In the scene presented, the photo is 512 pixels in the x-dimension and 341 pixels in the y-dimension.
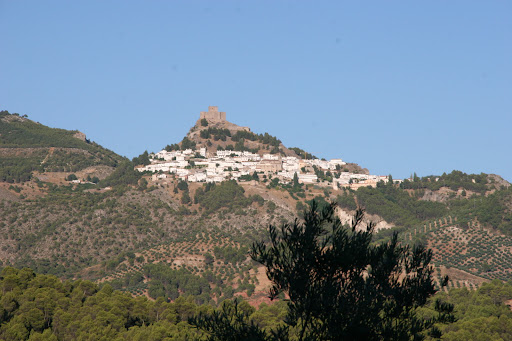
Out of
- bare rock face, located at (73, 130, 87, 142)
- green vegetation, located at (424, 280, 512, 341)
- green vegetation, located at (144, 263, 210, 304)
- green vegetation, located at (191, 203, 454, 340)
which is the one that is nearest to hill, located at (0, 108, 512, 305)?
green vegetation, located at (144, 263, 210, 304)

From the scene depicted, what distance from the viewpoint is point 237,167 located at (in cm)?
14450

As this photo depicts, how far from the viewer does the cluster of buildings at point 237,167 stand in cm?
13888

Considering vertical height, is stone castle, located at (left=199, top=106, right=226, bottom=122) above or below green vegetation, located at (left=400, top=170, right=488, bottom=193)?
above

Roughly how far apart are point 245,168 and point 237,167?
5.77 ft

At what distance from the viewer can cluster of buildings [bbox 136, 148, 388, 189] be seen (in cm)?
13888

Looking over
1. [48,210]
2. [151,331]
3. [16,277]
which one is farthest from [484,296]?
[48,210]

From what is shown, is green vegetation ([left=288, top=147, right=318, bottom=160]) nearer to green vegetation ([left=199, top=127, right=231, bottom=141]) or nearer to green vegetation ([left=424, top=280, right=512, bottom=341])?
green vegetation ([left=199, top=127, right=231, bottom=141])

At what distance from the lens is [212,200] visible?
128 meters

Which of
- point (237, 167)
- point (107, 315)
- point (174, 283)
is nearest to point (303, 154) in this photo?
point (237, 167)

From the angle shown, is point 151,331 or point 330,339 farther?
point 151,331

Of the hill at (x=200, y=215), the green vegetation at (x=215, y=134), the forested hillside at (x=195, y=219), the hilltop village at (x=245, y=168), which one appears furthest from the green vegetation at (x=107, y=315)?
the green vegetation at (x=215, y=134)

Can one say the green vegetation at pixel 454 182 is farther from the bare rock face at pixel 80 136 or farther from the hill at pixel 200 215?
the bare rock face at pixel 80 136

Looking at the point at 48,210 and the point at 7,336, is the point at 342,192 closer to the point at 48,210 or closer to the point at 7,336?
the point at 48,210

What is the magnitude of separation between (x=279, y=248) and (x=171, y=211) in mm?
101536
